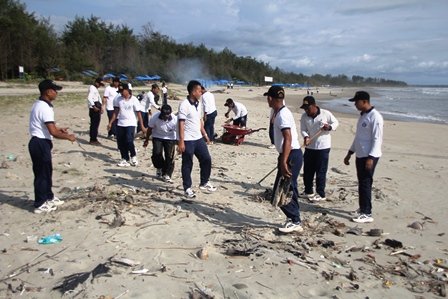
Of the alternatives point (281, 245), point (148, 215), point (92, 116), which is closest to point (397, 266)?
point (281, 245)

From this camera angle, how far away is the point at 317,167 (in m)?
6.33

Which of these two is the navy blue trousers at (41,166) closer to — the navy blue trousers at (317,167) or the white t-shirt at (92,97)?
the navy blue trousers at (317,167)

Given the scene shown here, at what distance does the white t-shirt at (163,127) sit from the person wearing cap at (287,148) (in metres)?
2.95

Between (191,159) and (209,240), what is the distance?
6.11 ft

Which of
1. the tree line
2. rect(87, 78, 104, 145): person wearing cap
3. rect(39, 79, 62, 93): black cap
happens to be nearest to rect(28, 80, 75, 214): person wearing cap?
rect(39, 79, 62, 93): black cap

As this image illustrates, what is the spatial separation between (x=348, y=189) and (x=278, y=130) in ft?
10.9

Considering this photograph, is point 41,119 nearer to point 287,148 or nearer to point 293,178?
point 287,148

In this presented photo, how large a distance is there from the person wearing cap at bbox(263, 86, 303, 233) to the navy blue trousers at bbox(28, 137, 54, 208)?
3256 mm

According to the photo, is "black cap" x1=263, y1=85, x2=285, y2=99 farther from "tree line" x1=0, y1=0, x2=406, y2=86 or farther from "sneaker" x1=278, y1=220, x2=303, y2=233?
"tree line" x1=0, y1=0, x2=406, y2=86

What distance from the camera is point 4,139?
32.7 feet

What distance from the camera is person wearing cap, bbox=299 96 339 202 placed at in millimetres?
6230

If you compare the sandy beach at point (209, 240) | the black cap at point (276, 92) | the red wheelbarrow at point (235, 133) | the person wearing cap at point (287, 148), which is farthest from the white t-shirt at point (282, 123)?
the red wheelbarrow at point (235, 133)

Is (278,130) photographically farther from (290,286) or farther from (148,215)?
(148,215)

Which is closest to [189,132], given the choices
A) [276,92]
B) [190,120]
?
[190,120]
